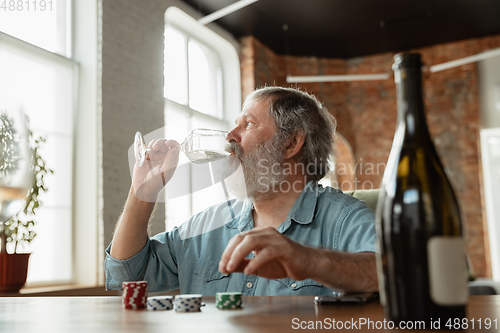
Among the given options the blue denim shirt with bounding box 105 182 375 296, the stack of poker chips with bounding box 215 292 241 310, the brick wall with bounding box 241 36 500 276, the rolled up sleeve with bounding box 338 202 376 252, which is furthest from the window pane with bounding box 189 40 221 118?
the stack of poker chips with bounding box 215 292 241 310

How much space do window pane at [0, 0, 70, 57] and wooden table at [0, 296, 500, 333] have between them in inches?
126

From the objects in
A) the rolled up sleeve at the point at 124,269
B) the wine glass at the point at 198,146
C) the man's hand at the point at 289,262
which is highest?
the wine glass at the point at 198,146

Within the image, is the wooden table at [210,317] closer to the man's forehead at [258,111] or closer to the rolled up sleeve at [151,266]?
the rolled up sleeve at [151,266]

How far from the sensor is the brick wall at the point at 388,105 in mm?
6301

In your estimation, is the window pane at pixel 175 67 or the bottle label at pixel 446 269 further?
the window pane at pixel 175 67

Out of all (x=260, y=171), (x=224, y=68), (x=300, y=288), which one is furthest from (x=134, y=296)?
(x=224, y=68)

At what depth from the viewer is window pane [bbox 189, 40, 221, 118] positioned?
5525 millimetres

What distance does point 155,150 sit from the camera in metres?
1.33

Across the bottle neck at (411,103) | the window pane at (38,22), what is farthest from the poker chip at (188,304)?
the window pane at (38,22)

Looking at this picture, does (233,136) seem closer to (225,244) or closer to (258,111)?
(258,111)

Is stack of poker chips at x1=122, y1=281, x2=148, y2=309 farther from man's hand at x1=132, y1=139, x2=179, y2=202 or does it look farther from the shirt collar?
the shirt collar

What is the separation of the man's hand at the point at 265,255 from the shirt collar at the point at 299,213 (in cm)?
70

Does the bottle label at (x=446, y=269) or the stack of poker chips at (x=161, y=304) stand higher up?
the bottle label at (x=446, y=269)

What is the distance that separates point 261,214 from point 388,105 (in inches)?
222
